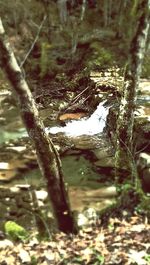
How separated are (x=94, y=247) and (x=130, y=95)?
2.42 meters

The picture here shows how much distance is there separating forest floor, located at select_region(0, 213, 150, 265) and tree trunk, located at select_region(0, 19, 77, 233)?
0.36 meters

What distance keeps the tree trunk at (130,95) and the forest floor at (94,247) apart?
0.92 m

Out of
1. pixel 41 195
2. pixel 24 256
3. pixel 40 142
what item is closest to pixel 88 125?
pixel 41 195

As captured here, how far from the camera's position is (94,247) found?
16.7 ft

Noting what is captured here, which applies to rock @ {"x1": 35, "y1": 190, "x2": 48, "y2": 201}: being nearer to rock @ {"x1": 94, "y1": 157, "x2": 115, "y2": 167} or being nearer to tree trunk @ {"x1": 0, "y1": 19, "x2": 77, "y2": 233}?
rock @ {"x1": 94, "y1": 157, "x2": 115, "y2": 167}

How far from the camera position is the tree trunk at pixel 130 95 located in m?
5.64

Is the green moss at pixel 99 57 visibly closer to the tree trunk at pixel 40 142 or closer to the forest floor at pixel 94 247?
the tree trunk at pixel 40 142

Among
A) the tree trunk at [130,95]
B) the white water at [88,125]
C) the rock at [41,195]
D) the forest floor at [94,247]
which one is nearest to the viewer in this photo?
the forest floor at [94,247]

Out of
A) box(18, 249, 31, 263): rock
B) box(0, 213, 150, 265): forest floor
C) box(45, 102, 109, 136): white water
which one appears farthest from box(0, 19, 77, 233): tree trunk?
box(45, 102, 109, 136): white water

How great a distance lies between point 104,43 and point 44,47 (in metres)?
2.63

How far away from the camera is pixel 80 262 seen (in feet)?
16.2

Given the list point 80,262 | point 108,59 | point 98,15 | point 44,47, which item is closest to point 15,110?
point 108,59

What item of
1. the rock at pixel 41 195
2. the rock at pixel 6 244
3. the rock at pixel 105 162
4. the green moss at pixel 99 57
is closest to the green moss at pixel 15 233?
the rock at pixel 6 244

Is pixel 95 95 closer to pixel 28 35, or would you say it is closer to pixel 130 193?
pixel 130 193
